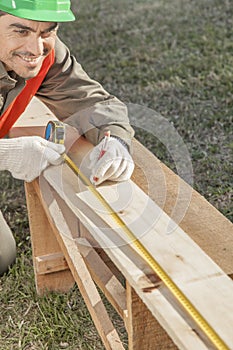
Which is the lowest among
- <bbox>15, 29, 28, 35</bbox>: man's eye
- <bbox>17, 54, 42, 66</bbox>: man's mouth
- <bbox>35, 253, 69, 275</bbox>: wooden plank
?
<bbox>35, 253, 69, 275</bbox>: wooden plank

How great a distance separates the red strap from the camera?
3398 mm

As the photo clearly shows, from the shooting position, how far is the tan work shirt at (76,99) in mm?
3230

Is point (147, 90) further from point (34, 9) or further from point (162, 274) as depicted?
point (162, 274)

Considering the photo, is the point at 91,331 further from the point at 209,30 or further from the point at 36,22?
the point at 209,30

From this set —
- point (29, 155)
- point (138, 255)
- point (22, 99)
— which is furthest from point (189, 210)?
point (22, 99)

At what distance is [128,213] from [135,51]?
4548 millimetres

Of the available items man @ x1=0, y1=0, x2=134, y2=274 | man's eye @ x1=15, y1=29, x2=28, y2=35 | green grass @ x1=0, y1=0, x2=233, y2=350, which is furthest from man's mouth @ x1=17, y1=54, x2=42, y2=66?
green grass @ x1=0, y1=0, x2=233, y2=350

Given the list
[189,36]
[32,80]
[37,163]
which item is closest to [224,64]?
[189,36]

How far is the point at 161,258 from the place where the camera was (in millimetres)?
2289

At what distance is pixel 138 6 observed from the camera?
328 inches

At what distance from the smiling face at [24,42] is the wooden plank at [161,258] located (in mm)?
587

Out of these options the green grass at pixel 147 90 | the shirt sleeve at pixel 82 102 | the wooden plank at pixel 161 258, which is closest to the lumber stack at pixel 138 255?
the wooden plank at pixel 161 258

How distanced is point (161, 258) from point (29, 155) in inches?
41.3

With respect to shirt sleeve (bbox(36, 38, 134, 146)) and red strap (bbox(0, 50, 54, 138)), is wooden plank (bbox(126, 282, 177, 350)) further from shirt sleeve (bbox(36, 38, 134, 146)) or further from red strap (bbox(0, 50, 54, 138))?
red strap (bbox(0, 50, 54, 138))
